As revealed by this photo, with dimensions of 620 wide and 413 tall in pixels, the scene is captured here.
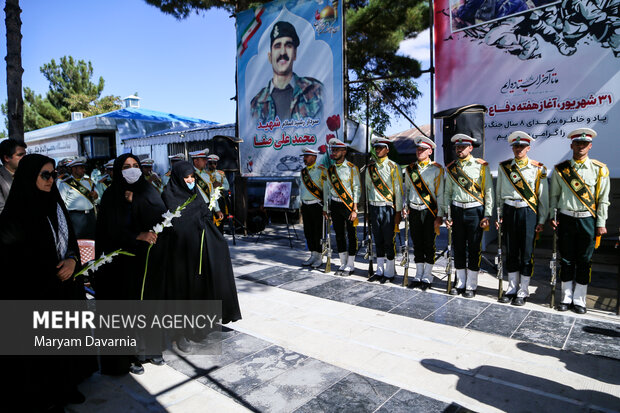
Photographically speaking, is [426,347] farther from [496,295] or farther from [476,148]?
[476,148]

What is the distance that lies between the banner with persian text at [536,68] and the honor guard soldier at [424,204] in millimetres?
2410

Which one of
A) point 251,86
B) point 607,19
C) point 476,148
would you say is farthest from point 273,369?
point 251,86

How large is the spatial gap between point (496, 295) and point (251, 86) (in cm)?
800

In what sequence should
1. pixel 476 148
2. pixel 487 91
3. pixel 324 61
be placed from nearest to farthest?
pixel 476 148 → pixel 487 91 → pixel 324 61

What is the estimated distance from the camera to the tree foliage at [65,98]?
34.8 m

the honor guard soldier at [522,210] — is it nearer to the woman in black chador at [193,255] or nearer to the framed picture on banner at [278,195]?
the woman in black chador at [193,255]

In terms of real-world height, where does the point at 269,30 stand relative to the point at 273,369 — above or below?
above

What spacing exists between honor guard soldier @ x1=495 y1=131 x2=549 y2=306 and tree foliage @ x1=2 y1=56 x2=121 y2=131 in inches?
1458

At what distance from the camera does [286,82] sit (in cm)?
1030

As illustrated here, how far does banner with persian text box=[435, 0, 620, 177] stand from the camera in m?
6.62

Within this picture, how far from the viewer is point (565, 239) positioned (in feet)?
16.5

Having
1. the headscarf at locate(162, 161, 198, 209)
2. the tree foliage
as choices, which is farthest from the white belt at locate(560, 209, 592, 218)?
the tree foliage

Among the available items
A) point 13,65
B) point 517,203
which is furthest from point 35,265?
point 13,65

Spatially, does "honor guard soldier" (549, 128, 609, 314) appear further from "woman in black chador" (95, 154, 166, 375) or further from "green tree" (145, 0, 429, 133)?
"green tree" (145, 0, 429, 133)
